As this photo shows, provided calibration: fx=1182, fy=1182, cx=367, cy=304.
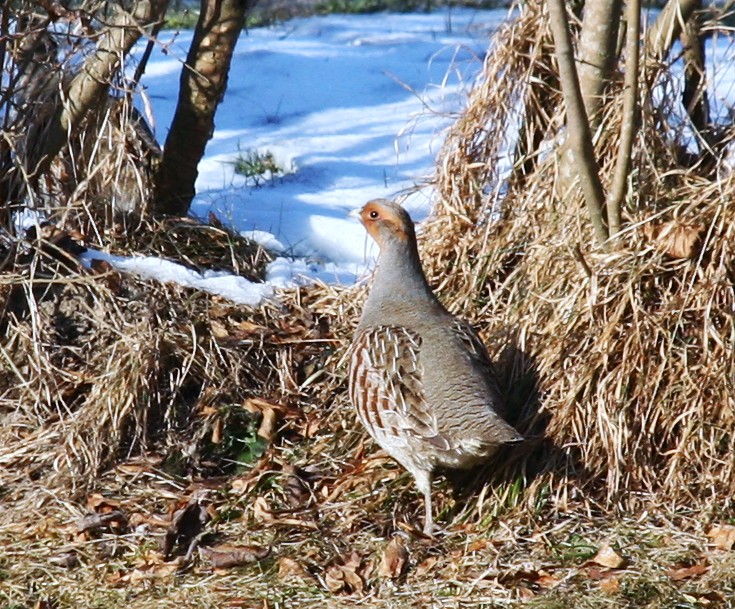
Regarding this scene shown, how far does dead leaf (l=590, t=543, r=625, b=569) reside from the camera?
4398mm

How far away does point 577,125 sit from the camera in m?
4.74

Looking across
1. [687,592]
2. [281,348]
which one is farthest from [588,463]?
[281,348]

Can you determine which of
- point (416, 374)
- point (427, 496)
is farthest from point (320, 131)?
point (427, 496)

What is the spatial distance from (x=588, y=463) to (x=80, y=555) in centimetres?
207

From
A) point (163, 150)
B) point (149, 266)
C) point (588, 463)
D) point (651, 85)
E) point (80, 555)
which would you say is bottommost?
point (80, 555)

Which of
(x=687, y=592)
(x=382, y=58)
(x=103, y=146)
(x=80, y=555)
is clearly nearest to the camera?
(x=687, y=592)

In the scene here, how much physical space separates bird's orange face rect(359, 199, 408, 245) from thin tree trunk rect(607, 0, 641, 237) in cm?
88

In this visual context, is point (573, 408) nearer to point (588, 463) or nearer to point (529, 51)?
point (588, 463)

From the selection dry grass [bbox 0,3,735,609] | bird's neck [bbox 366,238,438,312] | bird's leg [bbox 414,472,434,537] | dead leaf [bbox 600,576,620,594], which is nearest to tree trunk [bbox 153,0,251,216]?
dry grass [bbox 0,3,735,609]

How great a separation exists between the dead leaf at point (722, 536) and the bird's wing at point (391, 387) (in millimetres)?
1080

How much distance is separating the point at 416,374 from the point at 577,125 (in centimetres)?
119

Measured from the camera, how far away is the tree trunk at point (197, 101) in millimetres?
6215

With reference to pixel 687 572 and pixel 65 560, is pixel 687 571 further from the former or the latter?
pixel 65 560

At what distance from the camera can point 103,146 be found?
610cm
